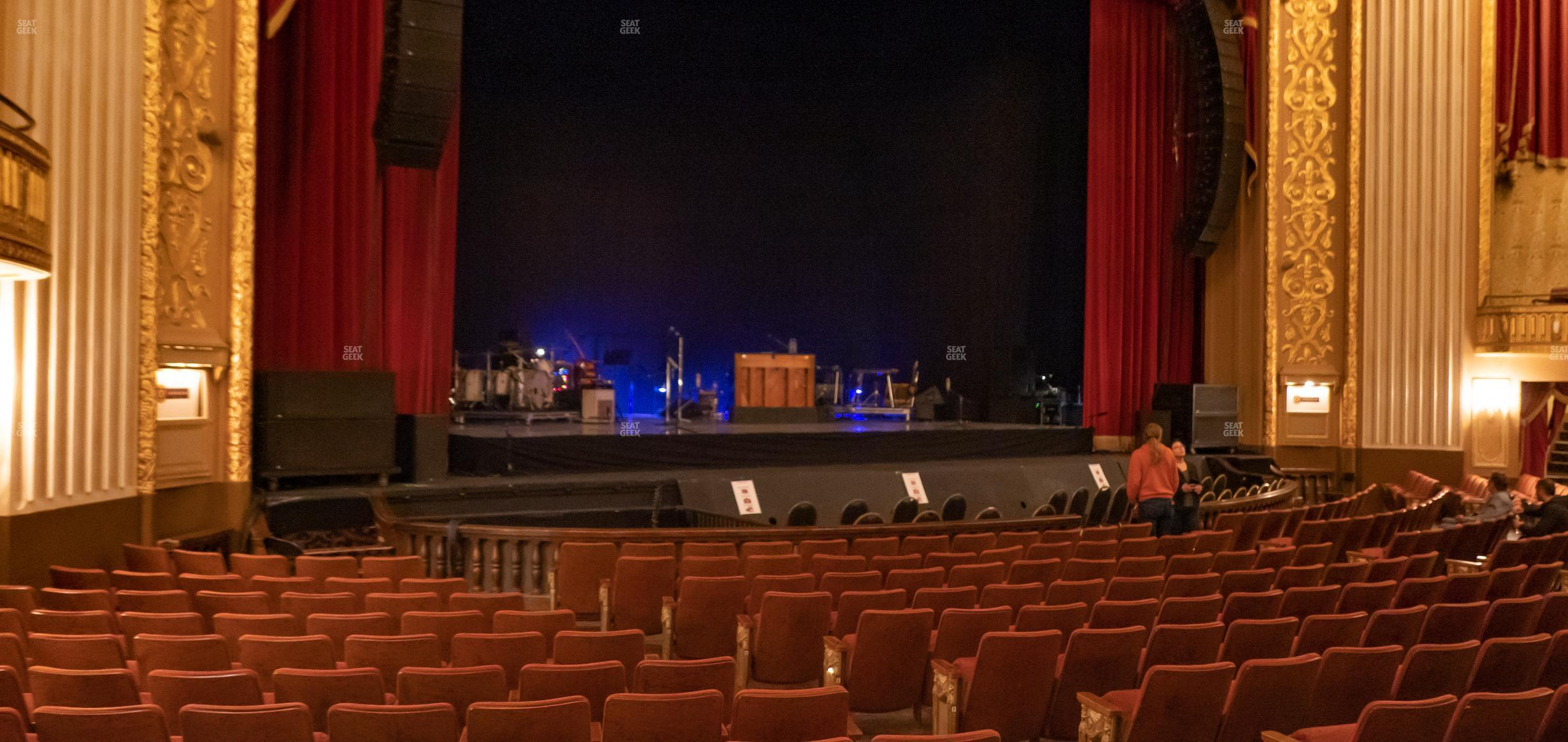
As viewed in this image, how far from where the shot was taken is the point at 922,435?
13.8 metres

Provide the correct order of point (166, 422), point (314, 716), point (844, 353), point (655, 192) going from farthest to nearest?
1. point (844, 353)
2. point (655, 192)
3. point (166, 422)
4. point (314, 716)

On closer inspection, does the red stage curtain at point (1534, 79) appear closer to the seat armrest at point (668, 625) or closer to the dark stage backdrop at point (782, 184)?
the dark stage backdrop at point (782, 184)

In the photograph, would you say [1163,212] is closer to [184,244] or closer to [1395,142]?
[1395,142]

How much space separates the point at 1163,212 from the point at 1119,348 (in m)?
2.20

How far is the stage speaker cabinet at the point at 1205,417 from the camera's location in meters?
15.0

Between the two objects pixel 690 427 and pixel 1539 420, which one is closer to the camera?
pixel 690 427

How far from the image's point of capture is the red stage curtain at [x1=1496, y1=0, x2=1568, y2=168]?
14812mm

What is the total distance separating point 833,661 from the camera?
467cm

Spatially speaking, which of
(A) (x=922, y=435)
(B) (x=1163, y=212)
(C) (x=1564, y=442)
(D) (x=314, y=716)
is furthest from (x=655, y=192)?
(D) (x=314, y=716)

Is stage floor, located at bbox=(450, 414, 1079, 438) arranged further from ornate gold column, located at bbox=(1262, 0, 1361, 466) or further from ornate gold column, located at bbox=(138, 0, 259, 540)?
ornate gold column, located at bbox=(1262, 0, 1361, 466)

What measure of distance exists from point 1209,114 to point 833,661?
39.7 feet

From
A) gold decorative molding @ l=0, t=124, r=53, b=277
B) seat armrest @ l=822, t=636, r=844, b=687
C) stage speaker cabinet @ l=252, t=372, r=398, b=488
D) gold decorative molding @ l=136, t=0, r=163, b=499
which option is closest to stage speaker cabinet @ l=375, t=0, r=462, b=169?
gold decorative molding @ l=136, t=0, r=163, b=499

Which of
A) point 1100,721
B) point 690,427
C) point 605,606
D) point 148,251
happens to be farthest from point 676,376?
point 1100,721

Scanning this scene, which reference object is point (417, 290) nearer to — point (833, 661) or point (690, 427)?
point (690, 427)
